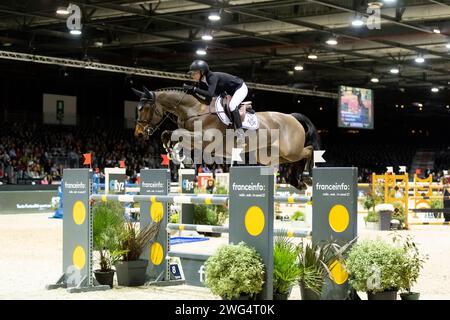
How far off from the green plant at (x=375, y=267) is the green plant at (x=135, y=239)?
6.09 feet

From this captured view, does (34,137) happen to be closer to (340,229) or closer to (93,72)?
(93,72)

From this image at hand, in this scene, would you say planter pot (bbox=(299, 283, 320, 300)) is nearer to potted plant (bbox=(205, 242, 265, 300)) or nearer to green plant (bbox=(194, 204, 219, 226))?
potted plant (bbox=(205, 242, 265, 300))

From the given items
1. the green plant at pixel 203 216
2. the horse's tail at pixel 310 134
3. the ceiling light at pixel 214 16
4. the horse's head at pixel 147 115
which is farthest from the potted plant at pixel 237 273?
the ceiling light at pixel 214 16

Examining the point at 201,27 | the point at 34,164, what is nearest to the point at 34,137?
the point at 34,164

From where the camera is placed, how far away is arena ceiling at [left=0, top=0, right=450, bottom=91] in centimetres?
1470

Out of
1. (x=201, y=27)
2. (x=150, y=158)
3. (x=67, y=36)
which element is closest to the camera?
(x=201, y=27)

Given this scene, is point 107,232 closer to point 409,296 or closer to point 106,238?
point 106,238

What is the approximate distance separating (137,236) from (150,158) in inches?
724

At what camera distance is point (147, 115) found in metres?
7.73

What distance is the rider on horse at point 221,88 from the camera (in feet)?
24.3

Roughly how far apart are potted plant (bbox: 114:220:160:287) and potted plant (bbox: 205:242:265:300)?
1352 millimetres

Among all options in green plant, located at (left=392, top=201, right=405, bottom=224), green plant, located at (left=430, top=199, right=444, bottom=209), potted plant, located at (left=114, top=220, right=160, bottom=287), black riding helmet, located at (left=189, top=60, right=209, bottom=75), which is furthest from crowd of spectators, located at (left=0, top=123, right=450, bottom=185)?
potted plant, located at (left=114, top=220, right=160, bottom=287)

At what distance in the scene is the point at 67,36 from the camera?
1877 centimetres

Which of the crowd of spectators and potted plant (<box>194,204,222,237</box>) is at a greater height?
the crowd of spectators
